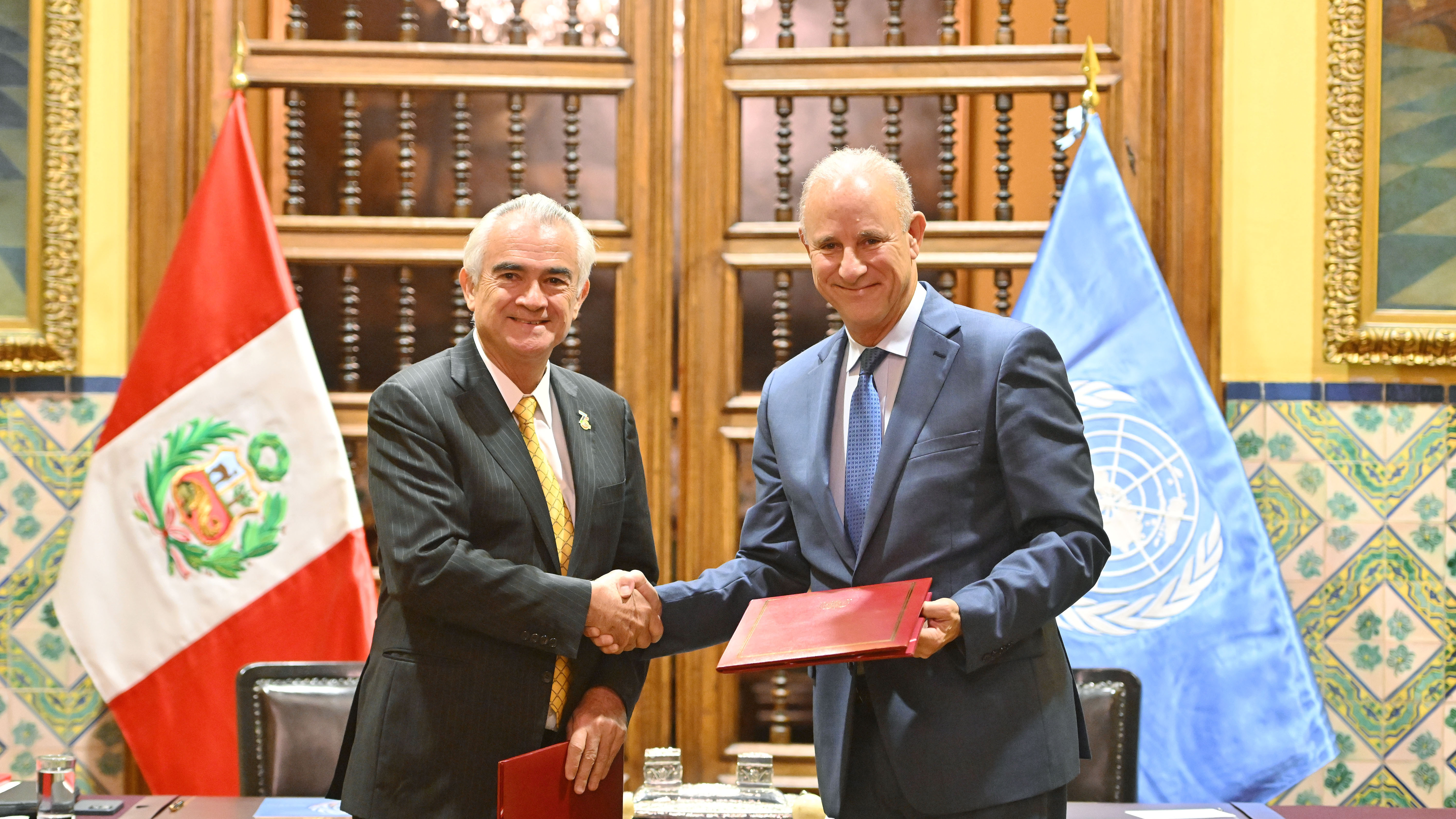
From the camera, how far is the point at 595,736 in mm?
1953

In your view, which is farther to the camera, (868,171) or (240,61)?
(240,61)

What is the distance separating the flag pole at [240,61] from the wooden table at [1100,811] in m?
2.05

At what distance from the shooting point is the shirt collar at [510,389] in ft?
6.90

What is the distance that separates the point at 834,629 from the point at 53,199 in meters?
2.94

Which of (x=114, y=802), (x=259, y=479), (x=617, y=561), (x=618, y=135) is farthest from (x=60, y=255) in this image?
(x=617, y=561)

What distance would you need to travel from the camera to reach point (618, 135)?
3652 millimetres

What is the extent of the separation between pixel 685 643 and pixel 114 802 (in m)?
1.09

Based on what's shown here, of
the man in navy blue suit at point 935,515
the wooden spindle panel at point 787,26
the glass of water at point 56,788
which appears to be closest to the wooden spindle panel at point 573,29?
the wooden spindle panel at point 787,26

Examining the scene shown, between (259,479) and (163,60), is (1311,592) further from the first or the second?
(163,60)

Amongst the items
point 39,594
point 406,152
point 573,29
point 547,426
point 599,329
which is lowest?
point 39,594

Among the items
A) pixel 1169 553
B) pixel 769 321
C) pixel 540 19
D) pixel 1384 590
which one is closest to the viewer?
pixel 1169 553

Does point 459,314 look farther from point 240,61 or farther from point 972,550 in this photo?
point 972,550

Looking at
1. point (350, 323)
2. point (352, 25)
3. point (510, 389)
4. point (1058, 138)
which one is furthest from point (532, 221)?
point (1058, 138)

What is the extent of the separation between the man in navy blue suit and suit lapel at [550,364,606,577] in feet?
1.08
